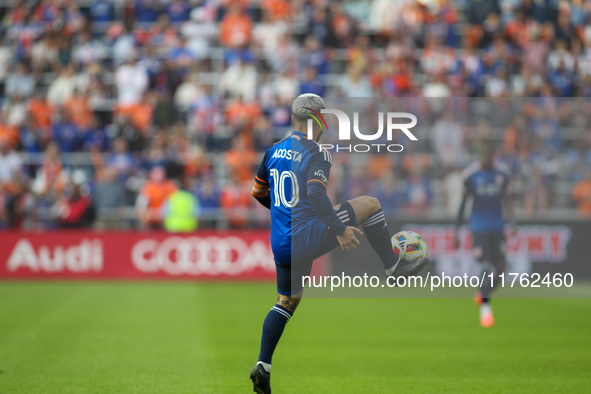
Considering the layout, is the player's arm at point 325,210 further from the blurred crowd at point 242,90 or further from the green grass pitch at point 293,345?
the blurred crowd at point 242,90

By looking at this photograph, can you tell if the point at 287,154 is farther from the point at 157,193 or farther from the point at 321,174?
the point at 157,193

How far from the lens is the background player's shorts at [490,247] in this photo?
10.7 meters

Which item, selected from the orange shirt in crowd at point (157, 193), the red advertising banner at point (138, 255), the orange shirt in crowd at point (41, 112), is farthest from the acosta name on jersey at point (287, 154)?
A: the orange shirt in crowd at point (41, 112)

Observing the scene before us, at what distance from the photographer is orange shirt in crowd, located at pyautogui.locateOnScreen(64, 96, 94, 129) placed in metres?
19.2

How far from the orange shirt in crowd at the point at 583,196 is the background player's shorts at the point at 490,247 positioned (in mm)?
7190

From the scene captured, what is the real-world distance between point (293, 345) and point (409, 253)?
12.1 ft

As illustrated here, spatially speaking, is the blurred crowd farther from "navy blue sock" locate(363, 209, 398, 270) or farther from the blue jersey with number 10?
the blue jersey with number 10

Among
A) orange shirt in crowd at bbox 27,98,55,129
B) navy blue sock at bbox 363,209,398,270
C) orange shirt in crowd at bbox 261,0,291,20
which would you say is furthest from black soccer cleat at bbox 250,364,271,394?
orange shirt in crowd at bbox 261,0,291,20

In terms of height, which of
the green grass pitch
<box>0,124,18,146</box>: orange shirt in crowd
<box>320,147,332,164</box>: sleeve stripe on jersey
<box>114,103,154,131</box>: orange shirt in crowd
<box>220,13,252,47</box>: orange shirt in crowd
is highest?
<box>220,13,252,47</box>: orange shirt in crowd

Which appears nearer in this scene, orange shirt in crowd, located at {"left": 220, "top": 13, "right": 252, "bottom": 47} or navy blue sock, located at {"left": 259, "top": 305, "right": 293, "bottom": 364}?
navy blue sock, located at {"left": 259, "top": 305, "right": 293, "bottom": 364}

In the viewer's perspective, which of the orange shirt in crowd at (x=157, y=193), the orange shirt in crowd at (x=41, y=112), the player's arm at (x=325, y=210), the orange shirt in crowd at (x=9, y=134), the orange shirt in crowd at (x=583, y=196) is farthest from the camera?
the orange shirt in crowd at (x=41, y=112)

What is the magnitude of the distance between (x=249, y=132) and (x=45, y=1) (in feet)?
29.6

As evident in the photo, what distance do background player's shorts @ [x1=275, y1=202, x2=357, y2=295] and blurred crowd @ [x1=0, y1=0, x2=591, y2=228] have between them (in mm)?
9831

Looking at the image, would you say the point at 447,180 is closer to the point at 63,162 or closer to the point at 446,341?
the point at 446,341
